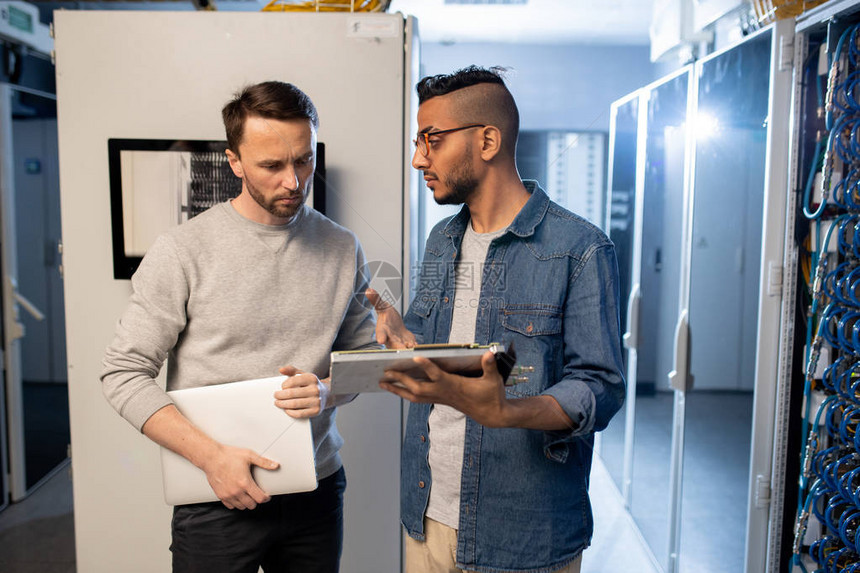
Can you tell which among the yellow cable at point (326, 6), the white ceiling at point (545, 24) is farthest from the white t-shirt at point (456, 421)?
the yellow cable at point (326, 6)

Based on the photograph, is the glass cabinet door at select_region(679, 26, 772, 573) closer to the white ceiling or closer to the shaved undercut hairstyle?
the white ceiling

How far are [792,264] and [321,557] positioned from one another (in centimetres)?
140

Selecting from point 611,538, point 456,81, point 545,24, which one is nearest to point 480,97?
point 456,81

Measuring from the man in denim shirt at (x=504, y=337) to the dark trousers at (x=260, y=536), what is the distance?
0.64ft

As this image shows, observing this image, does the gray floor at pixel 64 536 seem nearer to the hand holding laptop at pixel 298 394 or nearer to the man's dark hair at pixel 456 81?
the hand holding laptop at pixel 298 394

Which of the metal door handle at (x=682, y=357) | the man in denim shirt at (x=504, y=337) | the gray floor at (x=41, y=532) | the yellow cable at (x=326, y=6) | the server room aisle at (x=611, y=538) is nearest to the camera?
the man in denim shirt at (x=504, y=337)

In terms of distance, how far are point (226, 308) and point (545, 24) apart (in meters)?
0.82

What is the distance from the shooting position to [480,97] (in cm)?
98

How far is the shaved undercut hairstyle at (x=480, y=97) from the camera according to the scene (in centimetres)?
97

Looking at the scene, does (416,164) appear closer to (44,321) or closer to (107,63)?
(107,63)

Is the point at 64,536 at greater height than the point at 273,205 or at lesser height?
lesser

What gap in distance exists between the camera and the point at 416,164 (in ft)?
3.35

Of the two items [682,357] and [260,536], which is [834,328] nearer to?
[682,357]

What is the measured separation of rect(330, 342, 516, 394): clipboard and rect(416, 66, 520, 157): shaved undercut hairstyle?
0.37 meters
